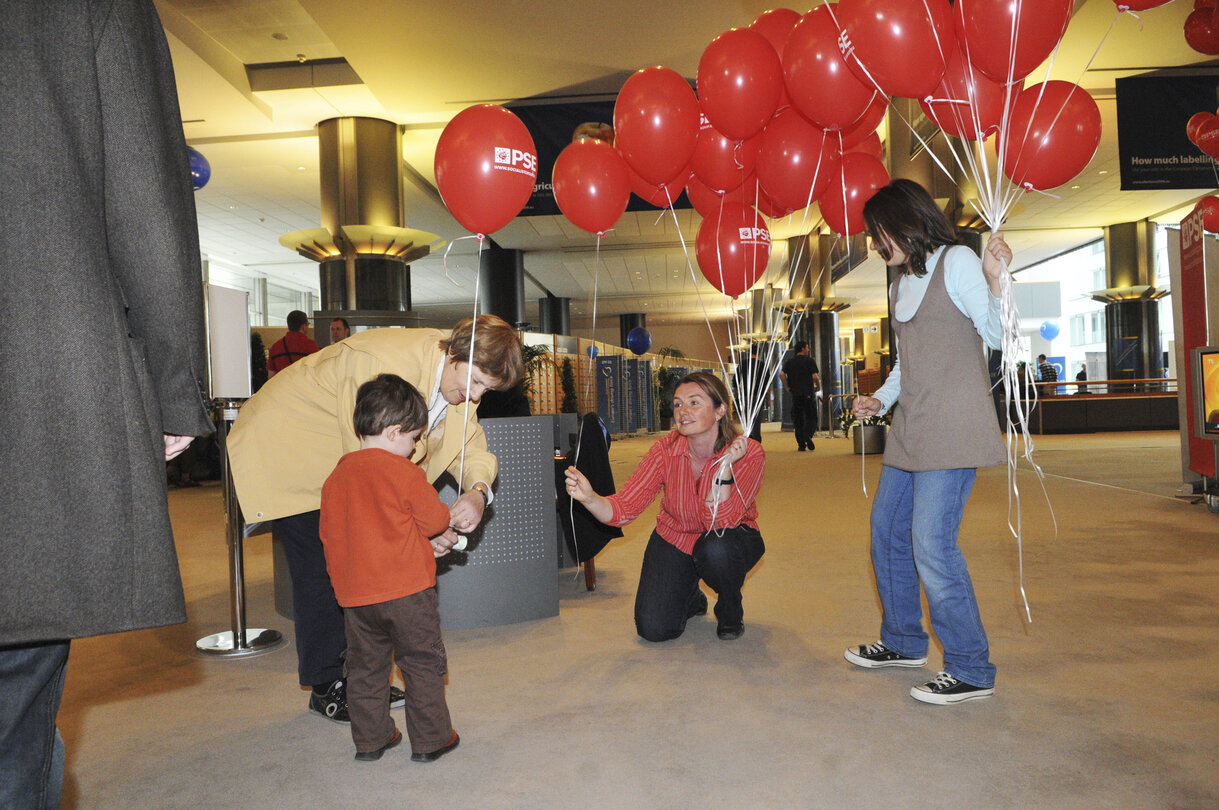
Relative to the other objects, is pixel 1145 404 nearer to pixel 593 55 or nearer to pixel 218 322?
pixel 593 55

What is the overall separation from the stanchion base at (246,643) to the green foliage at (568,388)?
10454 millimetres

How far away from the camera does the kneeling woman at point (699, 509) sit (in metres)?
3.02

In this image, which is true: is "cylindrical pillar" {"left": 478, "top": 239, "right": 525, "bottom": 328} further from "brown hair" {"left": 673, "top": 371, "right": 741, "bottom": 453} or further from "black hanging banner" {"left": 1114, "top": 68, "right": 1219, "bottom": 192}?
"brown hair" {"left": 673, "top": 371, "right": 741, "bottom": 453}

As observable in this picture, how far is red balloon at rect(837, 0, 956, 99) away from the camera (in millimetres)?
2422

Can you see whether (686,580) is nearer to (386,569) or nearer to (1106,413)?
(386,569)

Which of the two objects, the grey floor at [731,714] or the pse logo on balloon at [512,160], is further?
the pse logo on balloon at [512,160]

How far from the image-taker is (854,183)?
134 inches

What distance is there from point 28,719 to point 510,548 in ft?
8.04

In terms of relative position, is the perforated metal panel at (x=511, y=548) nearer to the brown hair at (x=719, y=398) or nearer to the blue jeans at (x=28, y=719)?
the brown hair at (x=719, y=398)

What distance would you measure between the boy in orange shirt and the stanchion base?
121 centimetres

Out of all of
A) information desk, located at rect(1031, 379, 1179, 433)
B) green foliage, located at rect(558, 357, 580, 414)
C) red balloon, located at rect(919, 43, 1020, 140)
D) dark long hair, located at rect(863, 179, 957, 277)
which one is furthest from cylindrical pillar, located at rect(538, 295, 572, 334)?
dark long hair, located at rect(863, 179, 957, 277)

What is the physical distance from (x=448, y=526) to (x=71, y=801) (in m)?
1.05

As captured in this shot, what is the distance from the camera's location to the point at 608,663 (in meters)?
2.78

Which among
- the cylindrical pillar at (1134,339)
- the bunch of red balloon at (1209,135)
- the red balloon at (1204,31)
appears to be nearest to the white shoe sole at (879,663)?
the red balloon at (1204,31)
